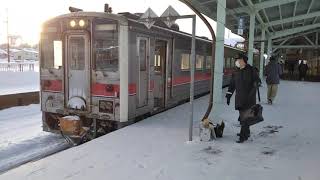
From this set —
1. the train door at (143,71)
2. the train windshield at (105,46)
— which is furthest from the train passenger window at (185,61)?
the train windshield at (105,46)

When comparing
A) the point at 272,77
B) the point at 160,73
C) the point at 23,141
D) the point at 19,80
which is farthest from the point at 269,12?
the point at 19,80

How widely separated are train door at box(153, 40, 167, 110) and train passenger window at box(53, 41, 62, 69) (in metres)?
2.41

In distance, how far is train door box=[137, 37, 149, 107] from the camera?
28.2 feet

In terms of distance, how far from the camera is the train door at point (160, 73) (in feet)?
32.1

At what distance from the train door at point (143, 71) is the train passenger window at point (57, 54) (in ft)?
5.70

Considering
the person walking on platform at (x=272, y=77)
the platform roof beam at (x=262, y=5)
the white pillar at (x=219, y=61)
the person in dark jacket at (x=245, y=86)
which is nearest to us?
the person in dark jacket at (x=245, y=86)

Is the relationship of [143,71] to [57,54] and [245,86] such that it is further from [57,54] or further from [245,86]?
[245,86]

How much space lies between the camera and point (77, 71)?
830 centimetres

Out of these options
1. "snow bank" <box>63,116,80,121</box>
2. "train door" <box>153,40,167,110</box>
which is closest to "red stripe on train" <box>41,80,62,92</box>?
"snow bank" <box>63,116,80,121</box>

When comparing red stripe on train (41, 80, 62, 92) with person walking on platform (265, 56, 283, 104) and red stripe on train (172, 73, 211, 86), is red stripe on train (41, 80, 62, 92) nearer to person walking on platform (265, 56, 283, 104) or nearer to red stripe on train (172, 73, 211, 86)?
red stripe on train (172, 73, 211, 86)

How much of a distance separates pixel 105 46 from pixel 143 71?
47.9 inches

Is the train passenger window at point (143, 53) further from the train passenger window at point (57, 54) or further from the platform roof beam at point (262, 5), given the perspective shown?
the platform roof beam at point (262, 5)

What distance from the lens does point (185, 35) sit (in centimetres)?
1165

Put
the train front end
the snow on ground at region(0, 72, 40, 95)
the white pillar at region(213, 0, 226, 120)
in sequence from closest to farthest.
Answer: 1. the white pillar at region(213, 0, 226, 120)
2. the train front end
3. the snow on ground at region(0, 72, 40, 95)
